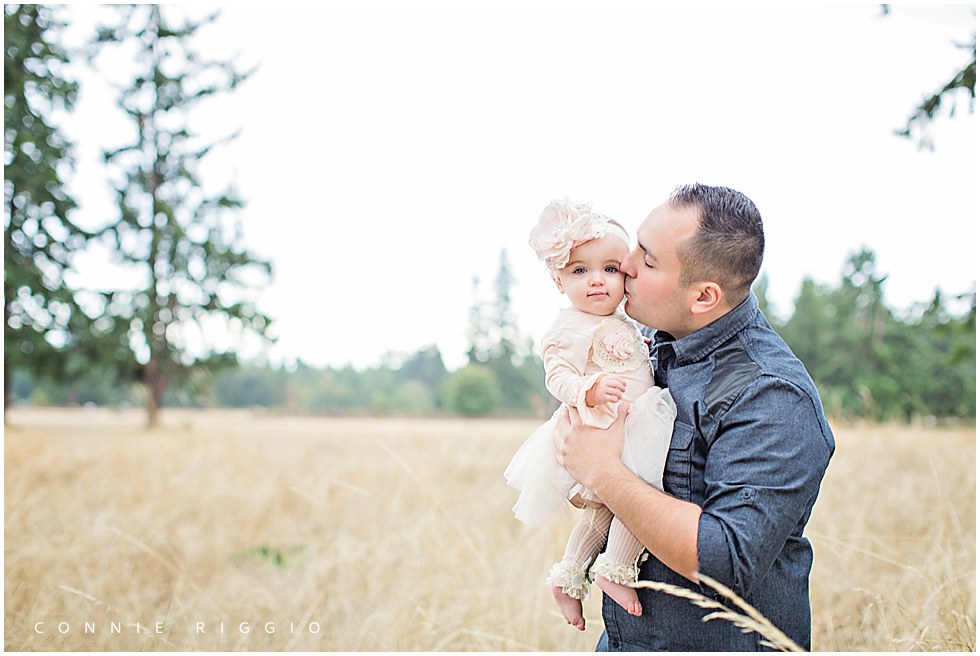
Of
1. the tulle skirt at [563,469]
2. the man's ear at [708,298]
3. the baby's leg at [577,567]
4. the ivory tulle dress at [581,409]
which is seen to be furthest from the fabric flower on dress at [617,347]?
the baby's leg at [577,567]

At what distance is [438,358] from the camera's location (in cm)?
3316

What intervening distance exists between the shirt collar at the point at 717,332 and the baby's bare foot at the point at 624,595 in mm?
524

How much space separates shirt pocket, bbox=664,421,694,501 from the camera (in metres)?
1.80

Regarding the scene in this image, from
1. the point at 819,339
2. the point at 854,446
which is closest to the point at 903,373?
the point at 819,339

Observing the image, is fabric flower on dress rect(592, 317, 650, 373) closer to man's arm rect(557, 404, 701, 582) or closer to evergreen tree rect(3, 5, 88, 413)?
man's arm rect(557, 404, 701, 582)

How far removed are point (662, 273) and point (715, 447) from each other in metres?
0.39

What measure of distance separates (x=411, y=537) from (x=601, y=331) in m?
4.45

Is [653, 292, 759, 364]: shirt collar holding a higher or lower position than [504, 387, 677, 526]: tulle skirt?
higher

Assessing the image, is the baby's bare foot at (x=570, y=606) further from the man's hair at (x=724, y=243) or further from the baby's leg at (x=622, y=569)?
the man's hair at (x=724, y=243)

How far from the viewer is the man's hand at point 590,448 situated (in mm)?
1786

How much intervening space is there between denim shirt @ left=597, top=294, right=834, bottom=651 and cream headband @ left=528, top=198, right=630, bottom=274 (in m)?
0.33

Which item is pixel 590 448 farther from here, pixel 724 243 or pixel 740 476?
pixel 724 243

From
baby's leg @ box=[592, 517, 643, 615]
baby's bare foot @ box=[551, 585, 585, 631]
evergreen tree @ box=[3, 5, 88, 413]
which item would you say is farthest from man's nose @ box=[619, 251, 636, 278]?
evergreen tree @ box=[3, 5, 88, 413]

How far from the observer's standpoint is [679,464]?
1.81 meters
